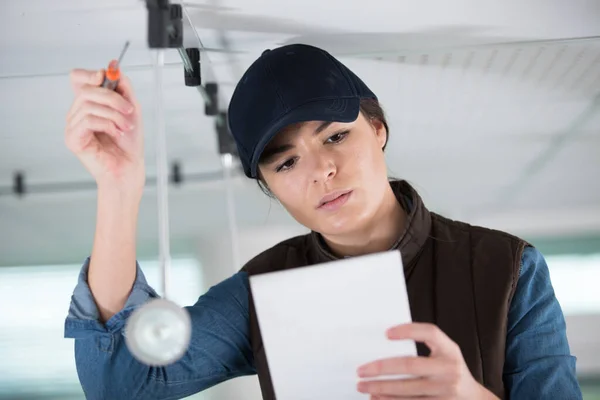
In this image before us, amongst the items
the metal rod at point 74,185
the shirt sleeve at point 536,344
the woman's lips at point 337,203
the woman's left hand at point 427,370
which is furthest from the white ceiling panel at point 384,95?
the woman's left hand at point 427,370

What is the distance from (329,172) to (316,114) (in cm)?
8

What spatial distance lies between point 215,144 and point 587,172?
4.12 ft

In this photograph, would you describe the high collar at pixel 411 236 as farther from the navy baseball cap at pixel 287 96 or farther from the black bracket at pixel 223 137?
the black bracket at pixel 223 137

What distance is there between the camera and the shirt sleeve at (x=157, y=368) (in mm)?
938

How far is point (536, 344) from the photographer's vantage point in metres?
0.97

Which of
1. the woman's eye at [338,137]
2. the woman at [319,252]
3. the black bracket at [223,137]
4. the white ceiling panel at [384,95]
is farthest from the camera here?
the black bracket at [223,137]

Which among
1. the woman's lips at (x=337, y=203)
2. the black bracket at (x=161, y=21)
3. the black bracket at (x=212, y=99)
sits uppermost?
the black bracket at (x=212, y=99)

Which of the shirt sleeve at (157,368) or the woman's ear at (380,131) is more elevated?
the woman's ear at (380,131)

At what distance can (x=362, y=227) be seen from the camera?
1.07 meters

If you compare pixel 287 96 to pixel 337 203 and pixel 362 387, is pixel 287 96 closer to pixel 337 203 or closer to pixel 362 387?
pixel 337 203

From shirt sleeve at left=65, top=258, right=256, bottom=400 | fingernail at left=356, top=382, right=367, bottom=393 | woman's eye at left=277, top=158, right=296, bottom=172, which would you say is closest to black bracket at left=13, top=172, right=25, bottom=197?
shirt sleeve at left=65, top=258, right=256, bottom=400

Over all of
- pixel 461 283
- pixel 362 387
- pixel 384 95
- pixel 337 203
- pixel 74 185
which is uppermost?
pixel 74 185

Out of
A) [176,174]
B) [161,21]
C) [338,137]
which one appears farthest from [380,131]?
[176,174]

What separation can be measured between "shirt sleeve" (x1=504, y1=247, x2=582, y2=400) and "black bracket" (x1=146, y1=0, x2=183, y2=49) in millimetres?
598
